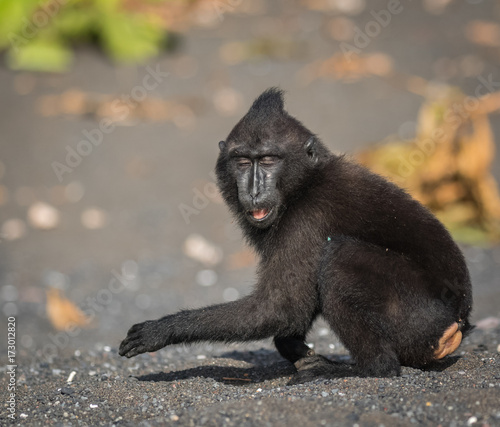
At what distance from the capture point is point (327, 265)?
4648mm

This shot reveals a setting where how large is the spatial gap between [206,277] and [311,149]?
14.0ft

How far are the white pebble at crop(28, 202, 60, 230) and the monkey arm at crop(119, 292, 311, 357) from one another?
5622 millimetres

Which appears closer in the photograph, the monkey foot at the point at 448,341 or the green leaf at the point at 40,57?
the monkey foot at the point at 448,341

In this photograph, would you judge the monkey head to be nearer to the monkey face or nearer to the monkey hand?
the monkey face

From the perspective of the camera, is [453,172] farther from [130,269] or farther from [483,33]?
[483,33]

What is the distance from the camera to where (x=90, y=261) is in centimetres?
942

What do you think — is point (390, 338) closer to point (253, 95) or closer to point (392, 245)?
point (392, 245)

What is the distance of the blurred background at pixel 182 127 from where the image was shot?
8922 millimetres

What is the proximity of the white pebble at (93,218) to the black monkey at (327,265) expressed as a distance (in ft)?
17.2

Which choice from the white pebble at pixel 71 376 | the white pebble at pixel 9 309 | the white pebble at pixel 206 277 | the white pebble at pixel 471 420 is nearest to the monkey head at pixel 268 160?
the white pebble at pixel 71 376

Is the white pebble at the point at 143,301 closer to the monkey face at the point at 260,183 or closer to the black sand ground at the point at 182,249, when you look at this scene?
the black sand ground at the point at 182,249

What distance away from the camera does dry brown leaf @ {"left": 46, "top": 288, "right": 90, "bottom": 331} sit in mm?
7754

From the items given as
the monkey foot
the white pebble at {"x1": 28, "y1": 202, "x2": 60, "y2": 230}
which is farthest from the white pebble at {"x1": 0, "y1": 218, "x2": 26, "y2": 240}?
the monkey foot

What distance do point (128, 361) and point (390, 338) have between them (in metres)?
2.43
